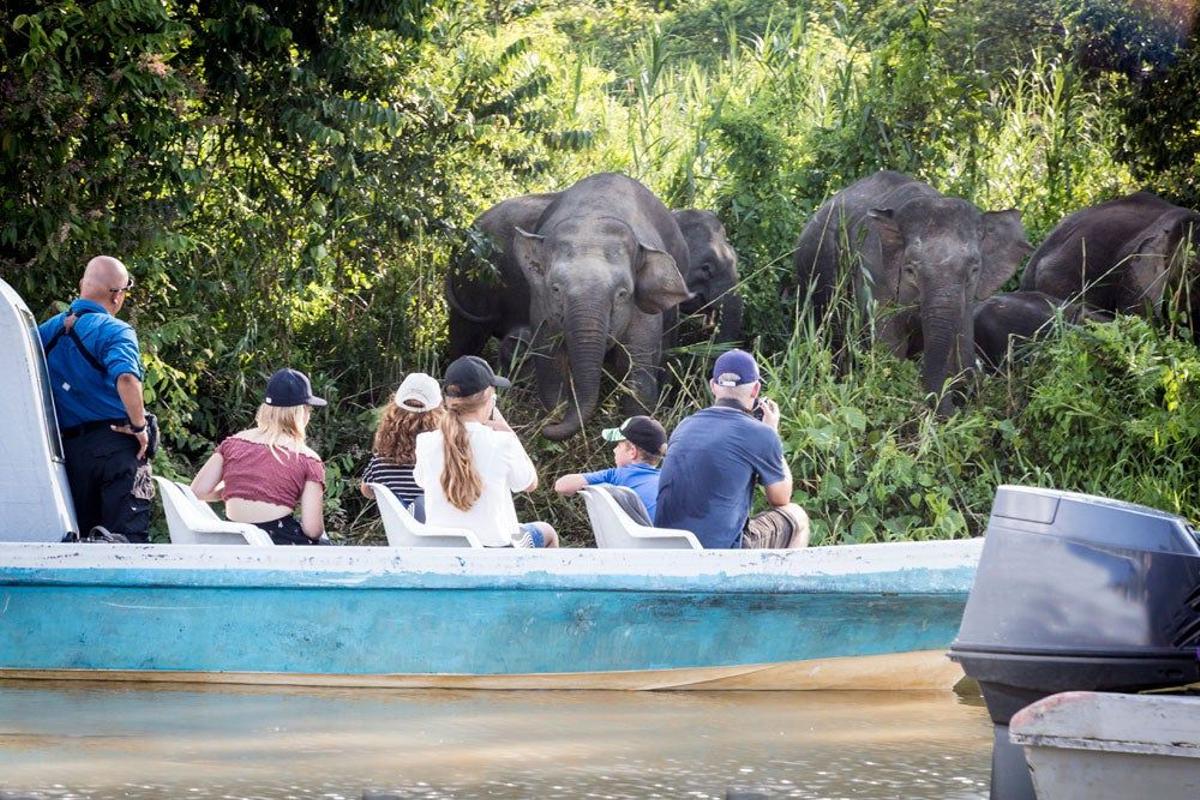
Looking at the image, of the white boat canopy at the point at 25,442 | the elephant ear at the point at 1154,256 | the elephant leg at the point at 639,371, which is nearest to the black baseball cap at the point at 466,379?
the white boat canopy at the point at 25,442

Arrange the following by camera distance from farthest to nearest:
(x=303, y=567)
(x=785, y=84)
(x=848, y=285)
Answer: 1. (x=785, y=84)
2. (x=848, y=285)
3. (x=303, y=567)

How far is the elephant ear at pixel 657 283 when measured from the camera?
11.9 m

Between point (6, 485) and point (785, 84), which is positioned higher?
point (785, 84)

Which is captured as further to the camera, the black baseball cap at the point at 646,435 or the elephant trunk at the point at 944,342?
the elephant trunk at the point at 944,342

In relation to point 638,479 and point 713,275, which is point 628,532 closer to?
point 638,479

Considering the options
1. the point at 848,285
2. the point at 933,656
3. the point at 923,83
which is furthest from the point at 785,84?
the point at 933,656

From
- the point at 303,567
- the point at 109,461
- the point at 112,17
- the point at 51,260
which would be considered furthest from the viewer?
the point at 51,260

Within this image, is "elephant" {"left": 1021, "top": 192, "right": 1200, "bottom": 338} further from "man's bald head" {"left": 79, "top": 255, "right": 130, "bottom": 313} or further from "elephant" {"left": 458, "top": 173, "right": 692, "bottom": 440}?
"man's bald head" {"left": 79, "top": 255, "right": 130, "bottom": 313}

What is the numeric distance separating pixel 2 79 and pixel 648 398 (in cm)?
411

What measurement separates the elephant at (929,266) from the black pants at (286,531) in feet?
14.5

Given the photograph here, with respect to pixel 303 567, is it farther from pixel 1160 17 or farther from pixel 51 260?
pixel 1160 17

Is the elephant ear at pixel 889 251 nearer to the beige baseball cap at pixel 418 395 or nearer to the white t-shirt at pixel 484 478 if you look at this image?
the beige baseball cap at pixel 418 395

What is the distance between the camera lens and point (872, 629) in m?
7.90

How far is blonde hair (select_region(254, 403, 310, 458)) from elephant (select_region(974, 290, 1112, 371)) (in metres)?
5.60
